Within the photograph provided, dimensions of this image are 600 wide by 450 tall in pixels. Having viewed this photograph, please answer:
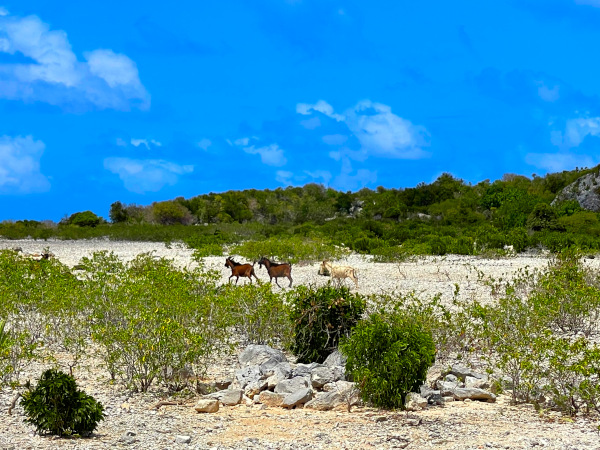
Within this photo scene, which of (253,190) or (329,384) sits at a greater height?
(253,190)

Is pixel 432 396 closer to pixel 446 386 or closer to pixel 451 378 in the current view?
pixel 446 386

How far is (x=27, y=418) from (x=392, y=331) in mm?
4114

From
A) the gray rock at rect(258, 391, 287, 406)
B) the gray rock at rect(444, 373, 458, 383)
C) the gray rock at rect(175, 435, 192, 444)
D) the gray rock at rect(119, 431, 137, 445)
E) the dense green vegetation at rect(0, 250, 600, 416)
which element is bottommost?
the gray rock at rect(119, 431, 137, 445)

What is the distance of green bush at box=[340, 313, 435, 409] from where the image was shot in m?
7.48

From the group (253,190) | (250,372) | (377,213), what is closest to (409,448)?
(250,372)

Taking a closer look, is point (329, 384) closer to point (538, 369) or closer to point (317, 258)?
point (538, 369)

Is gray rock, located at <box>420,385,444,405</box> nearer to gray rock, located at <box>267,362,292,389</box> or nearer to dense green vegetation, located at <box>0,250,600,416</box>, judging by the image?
dense green vegetation, located at <box>0,250,600,416</box>

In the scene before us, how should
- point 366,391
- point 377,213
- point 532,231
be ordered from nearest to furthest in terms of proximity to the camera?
1. point 366,391
2. point 532,231
3. point 377,213

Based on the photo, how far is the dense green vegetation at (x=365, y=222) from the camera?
26.8 metres

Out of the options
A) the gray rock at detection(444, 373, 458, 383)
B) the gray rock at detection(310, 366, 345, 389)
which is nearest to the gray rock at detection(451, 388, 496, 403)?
the gray rock at detection(444, 373, 458, 383)

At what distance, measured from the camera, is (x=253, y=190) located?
267 feet

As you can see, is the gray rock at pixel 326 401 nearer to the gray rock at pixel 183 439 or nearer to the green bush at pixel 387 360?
the green bush at pixel 387 360

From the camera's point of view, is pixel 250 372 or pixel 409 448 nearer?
pixel 409 448

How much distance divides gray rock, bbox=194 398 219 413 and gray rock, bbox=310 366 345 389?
1330 mm
